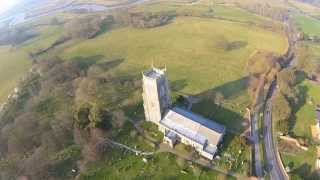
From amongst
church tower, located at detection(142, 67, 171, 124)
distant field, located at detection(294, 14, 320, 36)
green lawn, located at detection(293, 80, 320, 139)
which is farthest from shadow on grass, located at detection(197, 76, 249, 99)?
distant field, located at detection(294, 14, 320, 36)

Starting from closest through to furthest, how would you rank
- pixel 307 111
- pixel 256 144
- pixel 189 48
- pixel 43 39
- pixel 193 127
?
pixel 193 127
pixel 256 144
pixel 307 111
pixel 189 48
pixel 43 39

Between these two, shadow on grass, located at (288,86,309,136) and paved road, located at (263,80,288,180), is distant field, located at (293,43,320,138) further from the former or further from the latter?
paved road, located at (263,80,288,180)

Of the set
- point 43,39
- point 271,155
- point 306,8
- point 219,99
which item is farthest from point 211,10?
point 271,155

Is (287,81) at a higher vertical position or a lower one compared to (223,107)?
higher

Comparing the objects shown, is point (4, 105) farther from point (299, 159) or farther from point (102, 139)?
point (299, 159)

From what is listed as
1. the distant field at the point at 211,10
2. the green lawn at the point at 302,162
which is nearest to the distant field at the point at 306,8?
the distant field at the point at 211,10

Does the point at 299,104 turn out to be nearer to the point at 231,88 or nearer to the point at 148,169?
the point at 231,88

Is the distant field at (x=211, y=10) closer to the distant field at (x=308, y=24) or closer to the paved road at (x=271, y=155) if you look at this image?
the distant field at (x=308, y=24)
